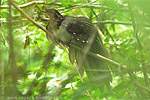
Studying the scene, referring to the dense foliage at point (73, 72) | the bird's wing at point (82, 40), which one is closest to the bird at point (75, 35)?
the bird's wing at point (82, 40)

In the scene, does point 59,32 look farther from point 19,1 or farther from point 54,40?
point 19,1

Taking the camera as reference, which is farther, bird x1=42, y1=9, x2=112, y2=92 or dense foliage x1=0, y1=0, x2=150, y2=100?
bird x1=42, y1=9, x2=112, y2=92

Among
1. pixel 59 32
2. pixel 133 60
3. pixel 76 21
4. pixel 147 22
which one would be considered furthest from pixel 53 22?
pixel 147 22

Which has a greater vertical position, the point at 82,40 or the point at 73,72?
the point at 82,40

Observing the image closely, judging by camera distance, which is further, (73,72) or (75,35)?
(75,35)

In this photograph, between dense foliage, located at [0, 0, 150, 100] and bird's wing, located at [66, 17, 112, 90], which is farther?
bird's wing, located at [66, 17, 112, 90]

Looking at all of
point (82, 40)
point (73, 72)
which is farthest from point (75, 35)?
point (73, 72)

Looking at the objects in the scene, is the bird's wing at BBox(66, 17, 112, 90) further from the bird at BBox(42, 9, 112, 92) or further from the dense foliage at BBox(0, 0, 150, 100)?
the dense foliage at BBox(0, 0, 150, 100)

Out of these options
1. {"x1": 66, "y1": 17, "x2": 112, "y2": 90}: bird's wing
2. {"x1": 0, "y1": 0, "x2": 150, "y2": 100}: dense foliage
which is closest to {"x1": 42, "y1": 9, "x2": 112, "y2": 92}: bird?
{"x1": 66, "y1": 17, "x2": 112, "y2": 90}: bird's wing

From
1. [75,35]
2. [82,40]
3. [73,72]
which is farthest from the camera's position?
[75,35]

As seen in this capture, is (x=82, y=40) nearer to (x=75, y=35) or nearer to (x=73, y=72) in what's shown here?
(x=75, y=35)

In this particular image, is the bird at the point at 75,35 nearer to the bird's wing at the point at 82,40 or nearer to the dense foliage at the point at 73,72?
the bird's wing at the point at 82,40

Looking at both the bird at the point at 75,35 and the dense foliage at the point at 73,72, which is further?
the bird at the point at 75,35

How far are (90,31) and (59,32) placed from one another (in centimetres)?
42
